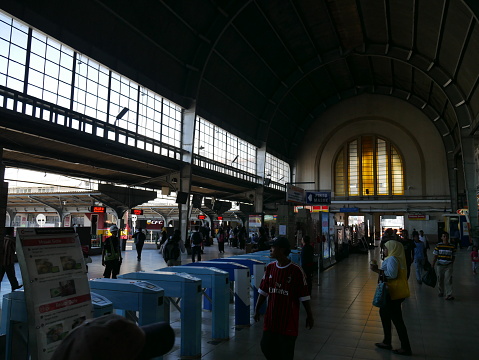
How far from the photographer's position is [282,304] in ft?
13.0

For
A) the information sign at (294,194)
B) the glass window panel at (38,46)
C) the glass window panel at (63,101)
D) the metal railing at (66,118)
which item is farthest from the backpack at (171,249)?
the information sign at (294,194)

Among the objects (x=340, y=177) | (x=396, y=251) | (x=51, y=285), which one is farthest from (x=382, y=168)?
(x=51, y=285)

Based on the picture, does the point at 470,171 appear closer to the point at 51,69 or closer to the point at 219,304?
the point at 219,304

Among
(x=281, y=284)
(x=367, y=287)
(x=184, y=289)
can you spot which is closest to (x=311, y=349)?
(x=184, y=289)

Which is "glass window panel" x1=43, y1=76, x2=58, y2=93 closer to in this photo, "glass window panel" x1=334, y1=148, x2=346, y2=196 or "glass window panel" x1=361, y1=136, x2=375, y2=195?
"glass window panel" x1=334, y1=148, x2=346, y2=196

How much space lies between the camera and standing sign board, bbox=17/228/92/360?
3346 mm

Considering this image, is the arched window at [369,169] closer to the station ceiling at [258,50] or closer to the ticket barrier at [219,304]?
the station ceiling at [258,50]

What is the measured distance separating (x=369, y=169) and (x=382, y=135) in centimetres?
410

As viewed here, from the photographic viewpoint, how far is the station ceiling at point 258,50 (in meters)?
19.5

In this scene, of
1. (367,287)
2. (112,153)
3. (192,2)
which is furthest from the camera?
(192,2)

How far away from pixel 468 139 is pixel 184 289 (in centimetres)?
2711

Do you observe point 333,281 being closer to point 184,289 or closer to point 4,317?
point 184,289

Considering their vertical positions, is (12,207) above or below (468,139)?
below

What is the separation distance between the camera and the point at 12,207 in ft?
137
